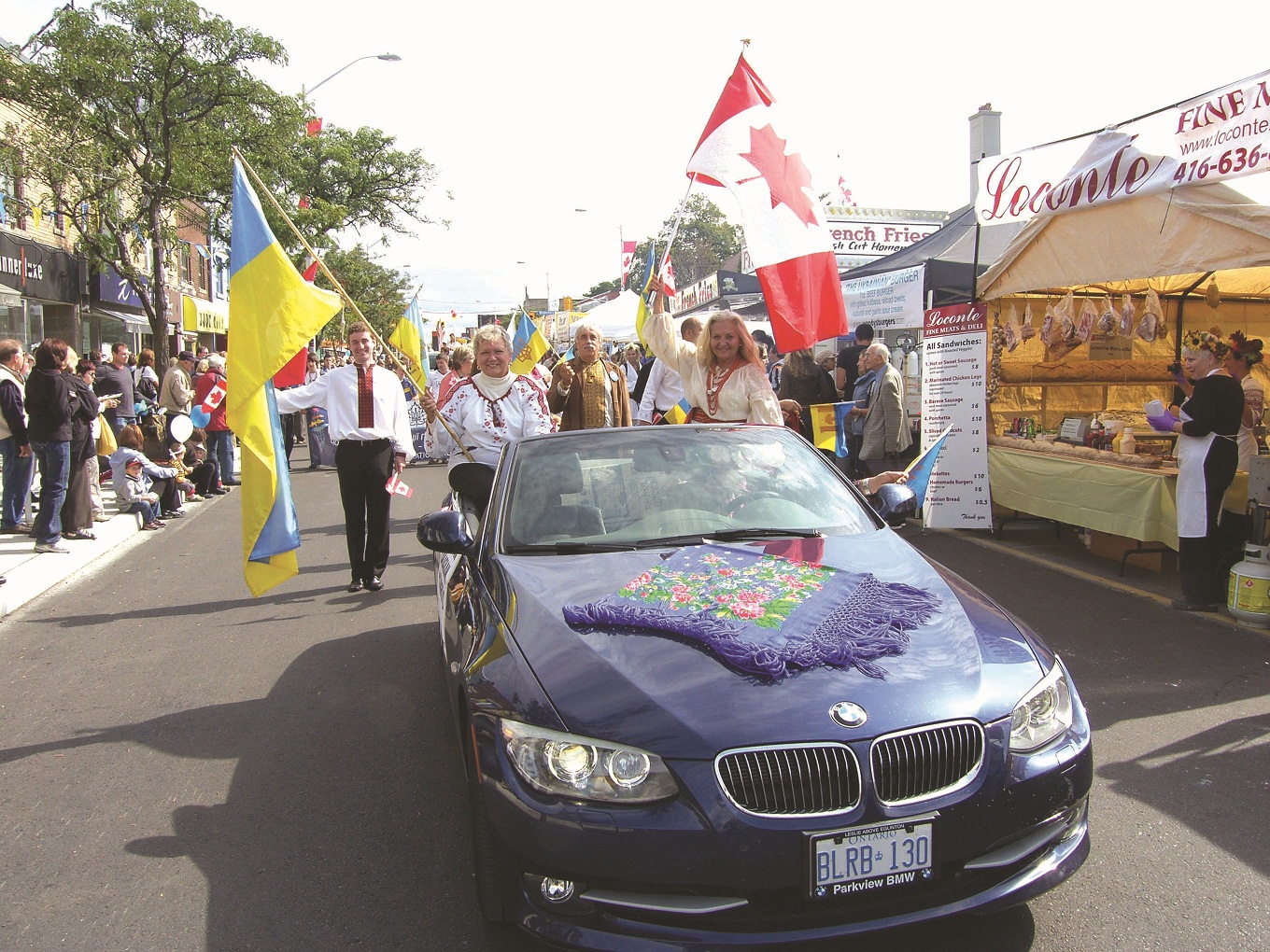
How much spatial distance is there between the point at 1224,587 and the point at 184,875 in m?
6.68

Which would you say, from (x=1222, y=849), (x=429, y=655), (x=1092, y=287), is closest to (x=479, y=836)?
(x=1222, y=849)

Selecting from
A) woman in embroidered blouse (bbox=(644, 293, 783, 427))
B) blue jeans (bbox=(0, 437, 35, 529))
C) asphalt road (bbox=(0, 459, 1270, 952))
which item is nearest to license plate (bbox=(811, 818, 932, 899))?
asphalt road (bbox=(0, 459, 1270, 952))

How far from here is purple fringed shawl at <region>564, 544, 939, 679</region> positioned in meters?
2.75

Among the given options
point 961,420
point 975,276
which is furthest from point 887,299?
point 961,420

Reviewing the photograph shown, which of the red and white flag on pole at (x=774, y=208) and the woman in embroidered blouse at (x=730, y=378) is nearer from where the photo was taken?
the woman in embroidered blouse at (x=730, y=378)

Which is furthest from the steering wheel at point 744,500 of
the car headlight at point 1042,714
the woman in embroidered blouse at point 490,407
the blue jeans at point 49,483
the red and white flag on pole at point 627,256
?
the red and white flag on pole at point 627,256

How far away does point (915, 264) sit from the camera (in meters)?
11.3

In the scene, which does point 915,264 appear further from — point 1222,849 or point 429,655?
point 1222,849

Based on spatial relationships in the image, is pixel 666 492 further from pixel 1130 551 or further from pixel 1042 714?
pixel 1130 551

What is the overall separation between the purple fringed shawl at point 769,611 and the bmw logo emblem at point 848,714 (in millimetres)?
162

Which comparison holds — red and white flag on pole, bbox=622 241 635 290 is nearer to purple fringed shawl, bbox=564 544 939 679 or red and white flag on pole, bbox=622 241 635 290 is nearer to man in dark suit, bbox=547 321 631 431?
man in dark suit, bbox=547 321 631 431

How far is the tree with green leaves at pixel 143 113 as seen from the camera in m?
18.5

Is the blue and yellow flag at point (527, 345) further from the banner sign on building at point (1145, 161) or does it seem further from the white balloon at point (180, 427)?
the banner sign on building at point (1145, 161)

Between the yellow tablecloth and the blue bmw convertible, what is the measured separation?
483cm
